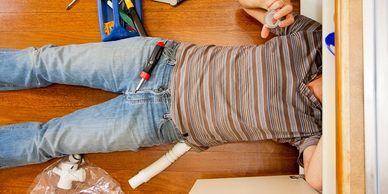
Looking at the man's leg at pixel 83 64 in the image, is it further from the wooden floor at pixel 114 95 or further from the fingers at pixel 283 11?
the fingers at pixel 283 11

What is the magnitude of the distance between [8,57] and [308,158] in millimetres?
944

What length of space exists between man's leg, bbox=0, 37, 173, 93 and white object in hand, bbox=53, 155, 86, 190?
0.29 meters

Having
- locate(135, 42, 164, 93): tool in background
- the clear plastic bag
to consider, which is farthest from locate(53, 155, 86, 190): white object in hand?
locate(135, 42, 164, 93): tool in background

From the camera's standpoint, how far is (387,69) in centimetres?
62

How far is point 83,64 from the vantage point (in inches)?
43.7

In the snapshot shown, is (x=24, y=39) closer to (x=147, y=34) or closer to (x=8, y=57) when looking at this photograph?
(x=8, y=57)

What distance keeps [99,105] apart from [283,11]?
63 cm

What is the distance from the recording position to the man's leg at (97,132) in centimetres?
109

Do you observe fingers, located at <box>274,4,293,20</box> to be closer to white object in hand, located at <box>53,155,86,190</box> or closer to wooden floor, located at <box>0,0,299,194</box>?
wooden floor, located at <box>0,0,299,194</box>

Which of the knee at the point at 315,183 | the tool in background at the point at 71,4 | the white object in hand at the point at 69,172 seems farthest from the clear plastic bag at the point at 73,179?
the knee at the point at 315,183

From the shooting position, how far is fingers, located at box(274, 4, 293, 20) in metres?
0.92

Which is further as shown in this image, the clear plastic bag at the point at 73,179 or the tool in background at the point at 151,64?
the clear plastic bag at the point at 73,179

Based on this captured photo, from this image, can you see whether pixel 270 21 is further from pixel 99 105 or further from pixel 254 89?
pixel 99 105

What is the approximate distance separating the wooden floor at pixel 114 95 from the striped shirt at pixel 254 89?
0.21 meters
